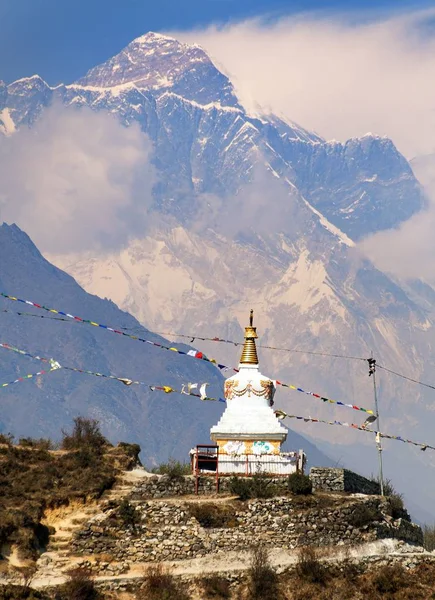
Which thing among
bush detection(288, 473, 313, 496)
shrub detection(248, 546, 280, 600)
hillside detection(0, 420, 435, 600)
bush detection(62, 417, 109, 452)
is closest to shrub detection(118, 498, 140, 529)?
hillside detection(0, 420, 435, 600)

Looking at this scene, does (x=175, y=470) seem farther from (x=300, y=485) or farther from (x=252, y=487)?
(x=300, y=485)

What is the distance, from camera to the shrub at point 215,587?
53.6 metres

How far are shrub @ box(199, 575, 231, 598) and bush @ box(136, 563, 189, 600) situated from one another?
2.80ft

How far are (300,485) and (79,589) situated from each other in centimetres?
1153

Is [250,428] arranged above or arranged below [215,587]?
above

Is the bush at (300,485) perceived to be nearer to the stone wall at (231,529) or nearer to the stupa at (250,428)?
the stone wall at (231,529)

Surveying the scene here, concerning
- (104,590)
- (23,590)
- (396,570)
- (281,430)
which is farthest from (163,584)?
(281,430)

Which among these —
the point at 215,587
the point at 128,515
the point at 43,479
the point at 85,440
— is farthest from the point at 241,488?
the point at 85,440

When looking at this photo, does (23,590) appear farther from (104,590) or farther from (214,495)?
(214,495)

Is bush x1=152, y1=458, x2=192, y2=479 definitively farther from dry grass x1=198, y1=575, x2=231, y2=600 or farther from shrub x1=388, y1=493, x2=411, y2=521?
shrub x1=388, y1=493, x2=411, y2=521

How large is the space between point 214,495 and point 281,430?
22.5ft

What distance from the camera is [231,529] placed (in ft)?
186

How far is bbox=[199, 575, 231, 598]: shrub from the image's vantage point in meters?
53.6

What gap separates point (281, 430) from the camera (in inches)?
2586
